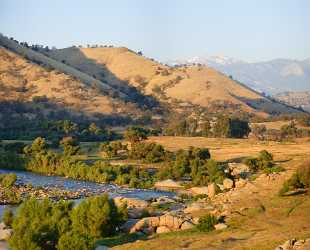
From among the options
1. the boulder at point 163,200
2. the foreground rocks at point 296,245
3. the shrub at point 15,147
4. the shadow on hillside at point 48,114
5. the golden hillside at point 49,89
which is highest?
the golden hillside at point 49,89

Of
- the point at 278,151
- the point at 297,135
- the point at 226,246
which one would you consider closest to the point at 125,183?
the point at 278,151

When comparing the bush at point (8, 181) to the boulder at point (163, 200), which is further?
the bush at point (8, 181)

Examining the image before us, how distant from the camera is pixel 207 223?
41.0m

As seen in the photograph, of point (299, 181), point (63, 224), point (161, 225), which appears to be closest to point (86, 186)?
point (299, 181)

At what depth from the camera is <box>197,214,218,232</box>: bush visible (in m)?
40.6

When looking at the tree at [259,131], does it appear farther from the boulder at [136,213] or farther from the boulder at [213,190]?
the boulder at [136,213]

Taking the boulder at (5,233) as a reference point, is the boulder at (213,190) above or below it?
above

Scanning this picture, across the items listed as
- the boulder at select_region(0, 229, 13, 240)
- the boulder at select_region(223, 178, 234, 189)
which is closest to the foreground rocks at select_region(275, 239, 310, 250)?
the boulder at select_region(0, 229, 13, 240)

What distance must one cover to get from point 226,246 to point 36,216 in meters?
11.4

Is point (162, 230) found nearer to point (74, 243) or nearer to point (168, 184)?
point (74, 243)

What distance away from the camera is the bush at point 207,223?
40594mm

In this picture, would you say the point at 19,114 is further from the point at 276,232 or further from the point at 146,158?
the point at 276,232

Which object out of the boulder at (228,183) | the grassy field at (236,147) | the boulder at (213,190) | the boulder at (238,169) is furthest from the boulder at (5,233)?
the grassy field at (236,147)

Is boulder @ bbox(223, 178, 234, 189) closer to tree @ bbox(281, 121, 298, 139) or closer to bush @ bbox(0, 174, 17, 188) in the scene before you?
bush @ bbox(0, 174, 17, 188)
